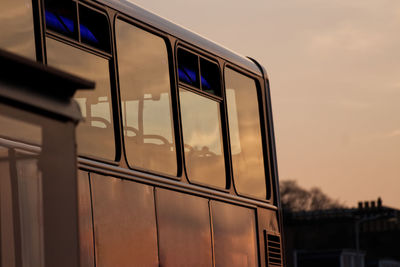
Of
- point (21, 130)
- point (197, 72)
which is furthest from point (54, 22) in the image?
point (21, 130)

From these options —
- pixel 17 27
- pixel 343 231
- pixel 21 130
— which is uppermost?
pixel 343 231

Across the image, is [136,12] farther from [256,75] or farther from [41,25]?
[256,75]

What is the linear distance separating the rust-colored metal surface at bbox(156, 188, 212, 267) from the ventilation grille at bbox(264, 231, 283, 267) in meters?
1.48

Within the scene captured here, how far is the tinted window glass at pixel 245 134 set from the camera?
9.27 m

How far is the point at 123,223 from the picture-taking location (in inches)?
274

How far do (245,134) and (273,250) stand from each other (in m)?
1.13

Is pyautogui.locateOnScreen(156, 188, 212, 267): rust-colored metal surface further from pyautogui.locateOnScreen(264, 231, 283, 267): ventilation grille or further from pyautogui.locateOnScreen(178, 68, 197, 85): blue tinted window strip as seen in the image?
pyautogui.locateOnScreen(264, 231, 283, 267): ventilation grille

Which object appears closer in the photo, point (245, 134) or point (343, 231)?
point (245, 134)

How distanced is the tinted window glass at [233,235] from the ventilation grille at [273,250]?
13.0 inches

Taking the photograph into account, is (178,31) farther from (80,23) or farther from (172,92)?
(80,23)

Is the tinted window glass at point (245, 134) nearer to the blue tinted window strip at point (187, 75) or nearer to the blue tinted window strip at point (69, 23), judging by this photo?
the blue tinted window strip at point (187, 75)

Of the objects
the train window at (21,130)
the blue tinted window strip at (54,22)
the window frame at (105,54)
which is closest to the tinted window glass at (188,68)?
the window frame at (105,54)

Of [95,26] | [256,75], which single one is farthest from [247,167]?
[95,26]

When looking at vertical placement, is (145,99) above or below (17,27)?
below
